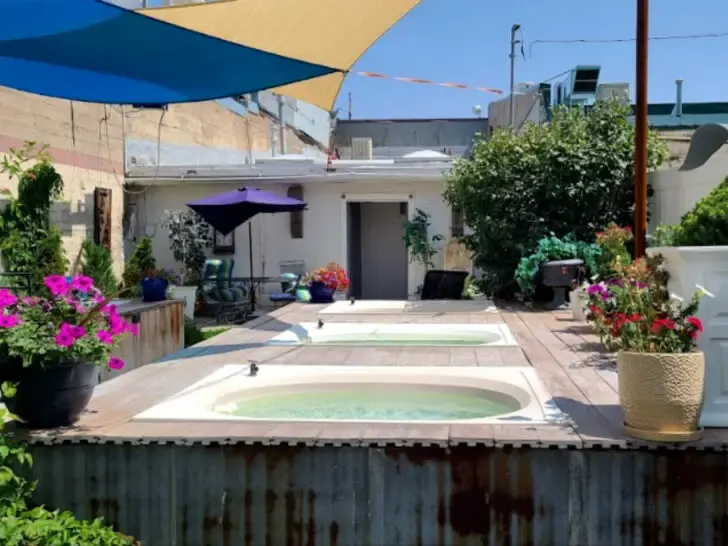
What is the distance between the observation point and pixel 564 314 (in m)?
8.02

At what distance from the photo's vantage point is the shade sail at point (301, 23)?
5.12m

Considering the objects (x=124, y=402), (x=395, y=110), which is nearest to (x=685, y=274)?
(x=124, y=402)

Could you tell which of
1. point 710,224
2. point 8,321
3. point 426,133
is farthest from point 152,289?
point 426,133

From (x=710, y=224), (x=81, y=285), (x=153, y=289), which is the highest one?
(x=710, y=224)

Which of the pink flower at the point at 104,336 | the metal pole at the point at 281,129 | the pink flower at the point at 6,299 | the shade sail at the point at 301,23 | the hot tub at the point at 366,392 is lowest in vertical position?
the hot tub at the point at 366,392

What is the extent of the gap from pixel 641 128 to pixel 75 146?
8.67 metres

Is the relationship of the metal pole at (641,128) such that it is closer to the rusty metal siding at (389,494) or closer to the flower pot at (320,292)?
the rusty metal siding at (389,494)

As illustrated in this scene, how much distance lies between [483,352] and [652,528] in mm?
2730

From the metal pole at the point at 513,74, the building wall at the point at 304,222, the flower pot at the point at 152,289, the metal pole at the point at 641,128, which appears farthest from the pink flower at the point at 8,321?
the metal pole at the point at 513,74

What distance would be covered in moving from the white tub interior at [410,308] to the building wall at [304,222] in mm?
2977

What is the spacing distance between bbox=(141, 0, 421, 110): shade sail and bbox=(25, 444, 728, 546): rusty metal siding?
10.7 feet

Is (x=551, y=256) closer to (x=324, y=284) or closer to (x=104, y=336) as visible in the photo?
(x=324, y=284)

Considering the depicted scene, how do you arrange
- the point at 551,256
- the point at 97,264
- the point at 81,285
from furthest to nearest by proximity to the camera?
the point at 97,264, the point at 551,256, the point at 81,285

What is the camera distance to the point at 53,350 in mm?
3080
